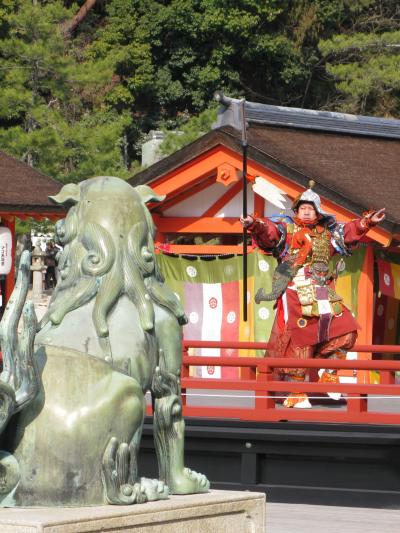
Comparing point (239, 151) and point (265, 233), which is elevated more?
point (239, 151)

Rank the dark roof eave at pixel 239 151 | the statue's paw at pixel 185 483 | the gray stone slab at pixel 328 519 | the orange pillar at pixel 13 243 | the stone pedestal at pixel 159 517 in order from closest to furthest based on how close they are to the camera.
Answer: the stone pedestal at pixel 159 517
the statue's paw at pixel 185 483
the gray stone slab at pixel 328 519
the dark roof eave at pixel 239 151
the orange pillar at pixel 13 243

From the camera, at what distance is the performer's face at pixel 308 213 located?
34.3 ft

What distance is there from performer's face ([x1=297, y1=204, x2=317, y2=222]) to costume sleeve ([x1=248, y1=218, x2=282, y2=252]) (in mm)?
230

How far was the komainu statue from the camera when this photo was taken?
5023 mm

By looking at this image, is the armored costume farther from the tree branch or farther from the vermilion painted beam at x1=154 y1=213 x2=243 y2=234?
the tree branch

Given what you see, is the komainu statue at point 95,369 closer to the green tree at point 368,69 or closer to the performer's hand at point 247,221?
the performer's hand at point 247,221

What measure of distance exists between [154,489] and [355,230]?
536cm

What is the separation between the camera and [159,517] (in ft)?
16.7

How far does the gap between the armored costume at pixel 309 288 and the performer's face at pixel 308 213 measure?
3 cm

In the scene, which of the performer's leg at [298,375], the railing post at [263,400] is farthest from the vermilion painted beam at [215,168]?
the railing post at [263,400]

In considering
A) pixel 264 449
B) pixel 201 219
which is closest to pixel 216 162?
pixel 201 219

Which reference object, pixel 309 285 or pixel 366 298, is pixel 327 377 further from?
pixel 366 298

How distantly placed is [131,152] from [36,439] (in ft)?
123


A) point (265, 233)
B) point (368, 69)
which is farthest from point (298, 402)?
point (368, 69)
